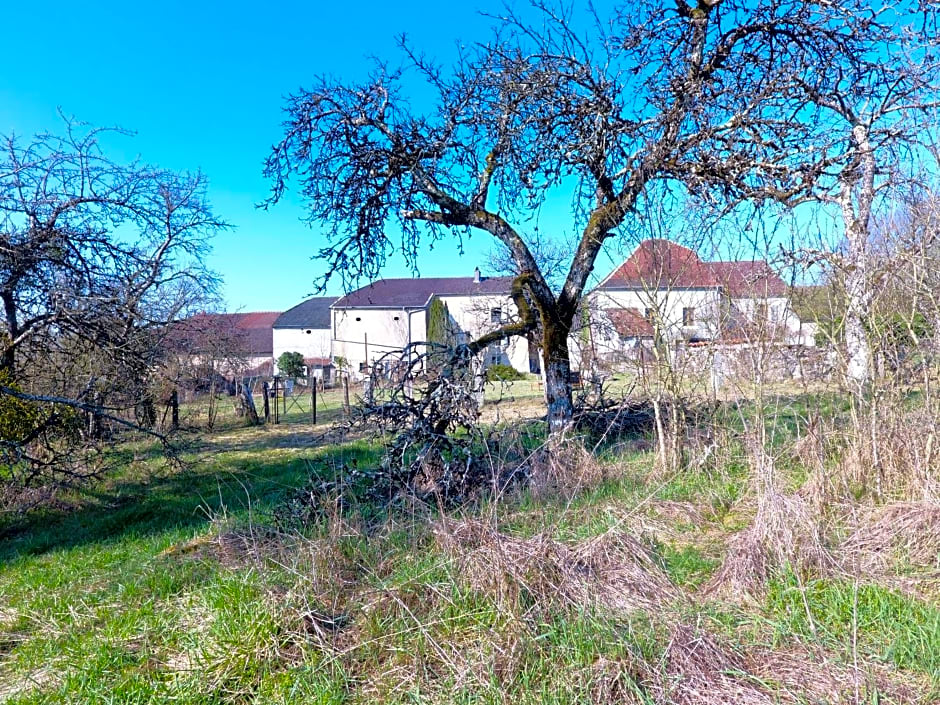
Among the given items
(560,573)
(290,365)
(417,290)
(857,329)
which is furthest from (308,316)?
(560,573)

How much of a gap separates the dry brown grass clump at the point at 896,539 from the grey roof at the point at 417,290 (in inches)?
1124

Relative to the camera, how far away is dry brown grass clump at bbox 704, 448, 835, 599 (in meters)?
2.99

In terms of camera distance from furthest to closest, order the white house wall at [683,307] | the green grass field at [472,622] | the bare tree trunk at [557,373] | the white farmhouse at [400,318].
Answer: the white farmhouse at [400,318] → the bare tree trunk at [557,373] → the white house wall at [683,307] → the green grass field at [472,622]

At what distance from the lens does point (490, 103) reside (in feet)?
23.4

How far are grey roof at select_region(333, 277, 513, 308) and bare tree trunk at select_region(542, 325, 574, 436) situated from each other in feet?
79.6

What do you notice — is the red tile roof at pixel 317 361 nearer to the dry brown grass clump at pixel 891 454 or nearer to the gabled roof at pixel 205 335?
the gabled roof at pixel 205 335

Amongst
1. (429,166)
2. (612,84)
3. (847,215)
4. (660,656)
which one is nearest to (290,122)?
(429,166)

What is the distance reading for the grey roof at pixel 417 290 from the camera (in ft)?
110

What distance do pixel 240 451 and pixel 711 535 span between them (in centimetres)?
1012

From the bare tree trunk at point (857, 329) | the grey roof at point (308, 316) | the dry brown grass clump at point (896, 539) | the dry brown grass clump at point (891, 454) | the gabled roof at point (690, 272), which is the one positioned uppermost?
the grey roof at point (308, 316)

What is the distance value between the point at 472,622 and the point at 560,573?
0.53m

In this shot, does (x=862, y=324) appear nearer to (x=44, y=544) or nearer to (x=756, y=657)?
(x=756, y=657)

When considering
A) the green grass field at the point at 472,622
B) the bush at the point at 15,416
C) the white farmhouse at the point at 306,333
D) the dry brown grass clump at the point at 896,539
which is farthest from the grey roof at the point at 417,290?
the dry brown grass clump at the point at 896,539

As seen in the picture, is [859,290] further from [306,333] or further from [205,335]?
A: [306,333]
